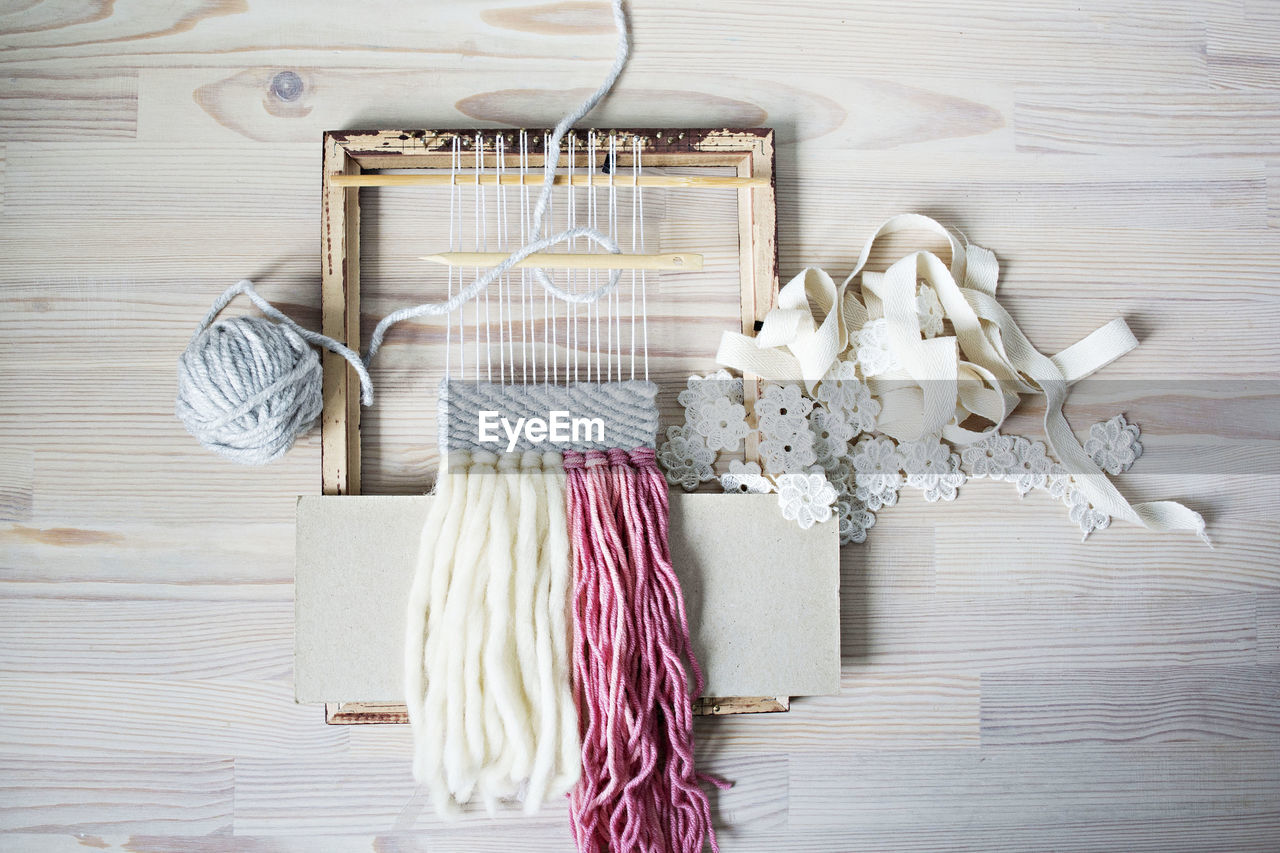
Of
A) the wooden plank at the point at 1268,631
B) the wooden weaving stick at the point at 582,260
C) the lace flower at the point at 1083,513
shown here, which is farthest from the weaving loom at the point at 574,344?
the wooden plank at the point at 1268,631

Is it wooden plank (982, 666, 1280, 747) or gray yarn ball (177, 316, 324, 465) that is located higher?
gray yarn ball (177, 316, 324, 465)

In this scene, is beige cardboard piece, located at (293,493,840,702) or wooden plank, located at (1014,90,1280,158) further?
wooden plank, located at (1014,90,1280,158)

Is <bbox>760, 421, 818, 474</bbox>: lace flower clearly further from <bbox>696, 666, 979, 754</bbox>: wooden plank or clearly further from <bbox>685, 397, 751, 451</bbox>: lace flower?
<bbox>696, 666, 979, 754</bbox>: wooden plank

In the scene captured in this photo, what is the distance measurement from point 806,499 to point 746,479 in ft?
0.22

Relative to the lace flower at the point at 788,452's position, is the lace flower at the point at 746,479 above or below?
below

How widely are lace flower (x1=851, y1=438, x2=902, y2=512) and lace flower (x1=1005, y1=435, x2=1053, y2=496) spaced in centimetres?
14

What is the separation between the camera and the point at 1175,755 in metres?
0.90

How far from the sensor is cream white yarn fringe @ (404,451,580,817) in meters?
0.73

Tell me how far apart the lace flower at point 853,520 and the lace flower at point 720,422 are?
14 centimetres

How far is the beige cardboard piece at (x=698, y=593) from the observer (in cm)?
77

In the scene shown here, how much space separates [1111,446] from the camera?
2.93 ft

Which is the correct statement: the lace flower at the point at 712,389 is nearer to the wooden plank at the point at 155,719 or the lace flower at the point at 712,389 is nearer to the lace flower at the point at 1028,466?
the lace flower at the point at 1028,466

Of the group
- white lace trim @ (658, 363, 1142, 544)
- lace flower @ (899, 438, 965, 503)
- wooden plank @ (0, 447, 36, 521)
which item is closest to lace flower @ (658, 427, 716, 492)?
white lace trim @ (658, 363, 1142, 544)

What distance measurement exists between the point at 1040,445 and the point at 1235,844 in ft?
1.73
